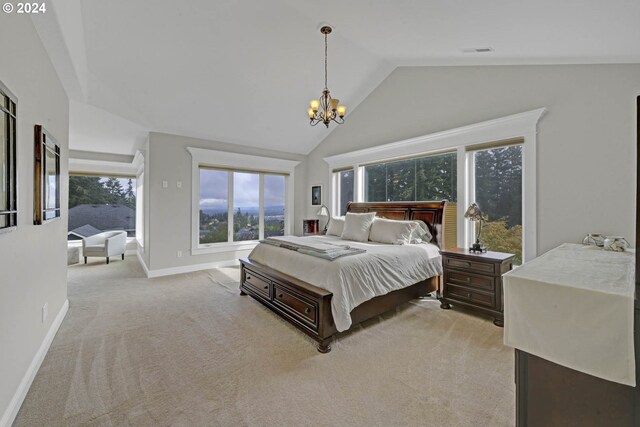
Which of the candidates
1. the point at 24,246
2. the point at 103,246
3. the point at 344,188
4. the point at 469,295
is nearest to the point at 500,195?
the point at 469,295

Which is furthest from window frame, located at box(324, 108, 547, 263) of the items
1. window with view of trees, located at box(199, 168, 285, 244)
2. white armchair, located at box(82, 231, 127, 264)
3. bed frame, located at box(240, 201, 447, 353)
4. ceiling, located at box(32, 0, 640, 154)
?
white armchair, located at box(82, 231, 127, 264)

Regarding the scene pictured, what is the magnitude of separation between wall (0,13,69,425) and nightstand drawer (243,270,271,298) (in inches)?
74.2

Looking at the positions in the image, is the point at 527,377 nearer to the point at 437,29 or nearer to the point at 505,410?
the point at 505,410

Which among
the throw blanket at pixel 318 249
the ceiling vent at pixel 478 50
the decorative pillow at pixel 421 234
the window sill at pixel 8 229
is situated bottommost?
the throw blanket at pixel 318 249

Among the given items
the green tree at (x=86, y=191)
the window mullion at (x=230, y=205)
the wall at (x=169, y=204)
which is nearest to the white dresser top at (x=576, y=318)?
the wall at (x=169, y=204)

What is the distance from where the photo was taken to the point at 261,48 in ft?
12.3

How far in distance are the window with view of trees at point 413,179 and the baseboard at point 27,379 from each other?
4588 mm

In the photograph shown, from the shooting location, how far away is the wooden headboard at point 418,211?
3856 millimetres

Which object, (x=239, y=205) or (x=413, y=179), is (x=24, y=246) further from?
(x=413, y=179)

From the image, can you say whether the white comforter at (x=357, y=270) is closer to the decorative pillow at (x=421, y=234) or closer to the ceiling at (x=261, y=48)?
the decorative pillow at (x=421, y=234)

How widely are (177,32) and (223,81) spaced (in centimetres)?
92

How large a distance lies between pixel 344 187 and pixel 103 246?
517cm

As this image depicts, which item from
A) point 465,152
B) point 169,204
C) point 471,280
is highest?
point 465,152

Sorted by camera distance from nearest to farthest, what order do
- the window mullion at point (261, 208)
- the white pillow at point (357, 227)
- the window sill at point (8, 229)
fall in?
the window sill at point (8, 229)
the white pillow at point (357, 227)
the window mullion at point (261, 208)
